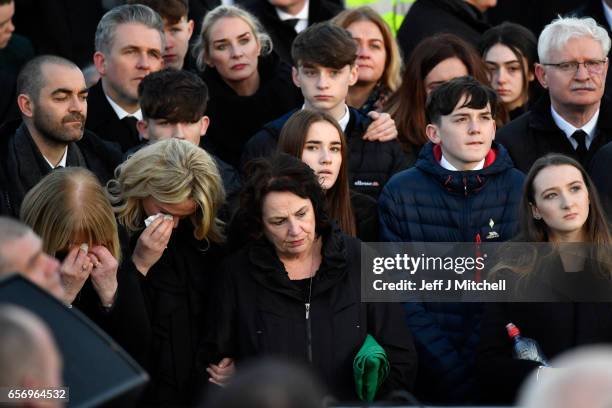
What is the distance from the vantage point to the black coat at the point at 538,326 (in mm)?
6660

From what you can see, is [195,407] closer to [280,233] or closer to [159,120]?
[280,233]

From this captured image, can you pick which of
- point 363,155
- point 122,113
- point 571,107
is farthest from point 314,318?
point 571,107

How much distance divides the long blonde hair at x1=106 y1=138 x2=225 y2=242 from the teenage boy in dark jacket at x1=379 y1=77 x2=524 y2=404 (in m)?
0.94

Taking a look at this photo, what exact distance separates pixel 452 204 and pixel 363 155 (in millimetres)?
826

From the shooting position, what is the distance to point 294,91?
905 centimetres

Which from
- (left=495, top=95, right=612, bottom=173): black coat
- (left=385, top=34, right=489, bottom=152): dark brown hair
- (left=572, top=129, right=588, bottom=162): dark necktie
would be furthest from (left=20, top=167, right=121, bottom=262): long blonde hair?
(left=572, top=129, right=588, bottom=162): dark necktie

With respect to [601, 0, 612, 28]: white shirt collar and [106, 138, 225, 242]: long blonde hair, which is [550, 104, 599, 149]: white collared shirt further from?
[106, 138, 225, 242]: long blonde hair

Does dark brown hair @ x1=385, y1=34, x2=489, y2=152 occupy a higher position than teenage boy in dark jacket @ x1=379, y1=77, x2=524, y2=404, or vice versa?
dark brown hair @ x1=385, y1=34, x2=489, y2=152

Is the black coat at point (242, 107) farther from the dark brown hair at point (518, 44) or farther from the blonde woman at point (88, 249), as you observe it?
the blonde woman at point (88, 249)

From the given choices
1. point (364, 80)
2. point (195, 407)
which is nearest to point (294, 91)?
point (364, 80)

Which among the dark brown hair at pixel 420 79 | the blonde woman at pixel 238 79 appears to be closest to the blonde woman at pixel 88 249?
the blonde woman at pixel 238 79

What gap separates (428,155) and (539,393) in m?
4.02

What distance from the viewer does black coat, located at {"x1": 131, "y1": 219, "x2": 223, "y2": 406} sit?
6.85 metres

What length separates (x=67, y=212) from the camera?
6574mm
